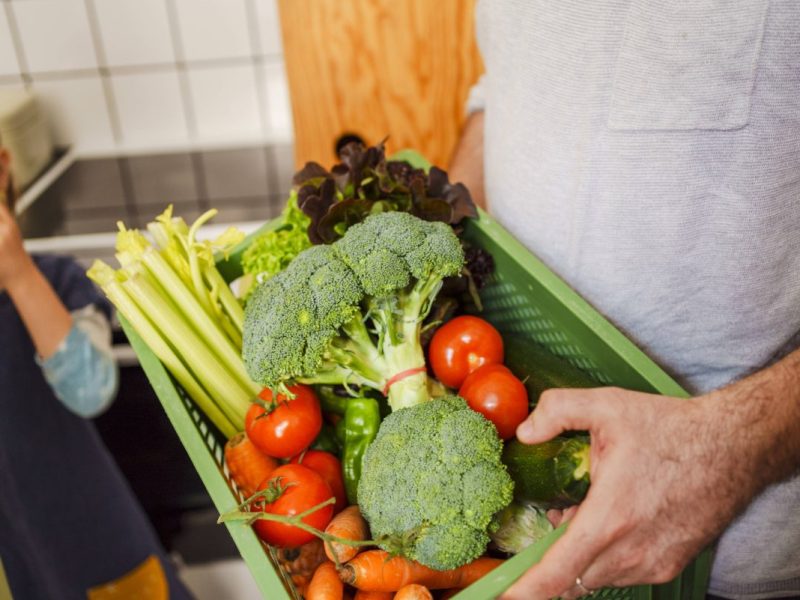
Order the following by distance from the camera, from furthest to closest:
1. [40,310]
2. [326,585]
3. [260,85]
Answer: [260,85]
[40,310]
[326,585]

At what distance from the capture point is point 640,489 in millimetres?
583

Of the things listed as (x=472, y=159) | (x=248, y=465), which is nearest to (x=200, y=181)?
(x=472, y=159)

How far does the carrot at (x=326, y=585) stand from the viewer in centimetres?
67

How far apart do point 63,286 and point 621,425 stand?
1.26m

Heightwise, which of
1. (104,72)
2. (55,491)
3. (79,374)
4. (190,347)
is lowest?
(55,491)

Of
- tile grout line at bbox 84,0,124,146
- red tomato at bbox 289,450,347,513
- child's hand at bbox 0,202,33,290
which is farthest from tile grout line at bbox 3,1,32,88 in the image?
red tomato at bbox 289,450,347,513

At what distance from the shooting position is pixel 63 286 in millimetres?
1461

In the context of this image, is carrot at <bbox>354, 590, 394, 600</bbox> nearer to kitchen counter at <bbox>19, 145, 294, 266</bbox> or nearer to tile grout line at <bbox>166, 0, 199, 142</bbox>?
kitchen counter at <bbox>19, 145, 294, 266</bbox>

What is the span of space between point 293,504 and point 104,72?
1709 millimetres

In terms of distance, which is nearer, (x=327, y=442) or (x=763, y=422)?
(x=763, y=422)

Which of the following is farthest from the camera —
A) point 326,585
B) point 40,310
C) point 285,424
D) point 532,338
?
point 40,310

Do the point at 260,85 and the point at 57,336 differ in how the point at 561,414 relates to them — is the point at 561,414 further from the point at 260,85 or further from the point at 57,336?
the point at 260,85

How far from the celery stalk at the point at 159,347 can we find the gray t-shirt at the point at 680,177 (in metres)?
0.47

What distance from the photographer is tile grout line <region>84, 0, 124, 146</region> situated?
1.91 metres
